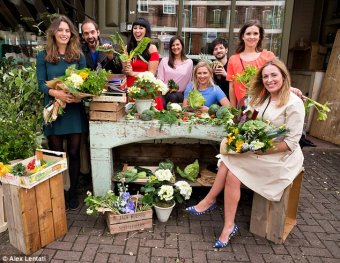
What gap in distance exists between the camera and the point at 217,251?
9.07ft

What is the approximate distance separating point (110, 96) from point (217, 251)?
1.74 meters

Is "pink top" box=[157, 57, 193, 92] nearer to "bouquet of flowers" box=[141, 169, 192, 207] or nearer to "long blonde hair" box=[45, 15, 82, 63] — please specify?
"long blonde hair" box=[45, 15, 82, 63]

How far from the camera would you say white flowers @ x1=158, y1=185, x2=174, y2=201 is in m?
3.08

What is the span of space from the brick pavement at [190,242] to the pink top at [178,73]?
1529mm

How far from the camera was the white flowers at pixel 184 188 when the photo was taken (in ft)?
10.6

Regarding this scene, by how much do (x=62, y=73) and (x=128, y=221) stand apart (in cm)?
157

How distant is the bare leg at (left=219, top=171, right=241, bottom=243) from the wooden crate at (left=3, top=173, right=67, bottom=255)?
4.85ft

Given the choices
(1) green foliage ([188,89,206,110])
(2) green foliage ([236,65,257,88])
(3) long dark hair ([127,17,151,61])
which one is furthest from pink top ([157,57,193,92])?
(2) green foliage ([236,65,257,88])

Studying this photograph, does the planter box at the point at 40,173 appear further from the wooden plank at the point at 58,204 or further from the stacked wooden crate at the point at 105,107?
the stacked wooden crate at the point at 105,107

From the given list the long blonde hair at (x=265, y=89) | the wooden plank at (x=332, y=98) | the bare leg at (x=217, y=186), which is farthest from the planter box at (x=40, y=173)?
the wooden plank at (x=332, y=98)

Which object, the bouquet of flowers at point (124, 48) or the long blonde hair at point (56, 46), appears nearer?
the long blonde hair at point (56, 46)

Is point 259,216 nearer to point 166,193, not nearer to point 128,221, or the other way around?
point 166,193

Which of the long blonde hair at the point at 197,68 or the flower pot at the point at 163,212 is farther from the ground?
the long blonde hair at the point at 197,68

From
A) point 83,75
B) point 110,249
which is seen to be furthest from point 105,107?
point 110,249
